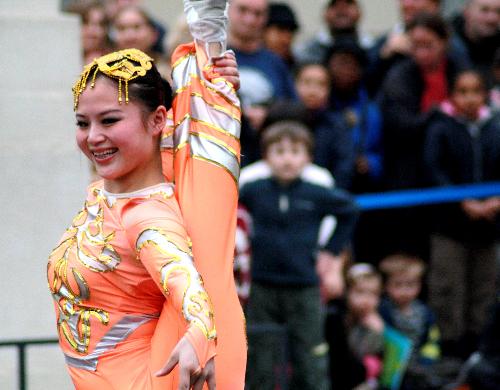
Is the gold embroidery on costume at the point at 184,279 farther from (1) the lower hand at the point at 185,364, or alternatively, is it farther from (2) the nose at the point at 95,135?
(2) the nose at the point at 95,135

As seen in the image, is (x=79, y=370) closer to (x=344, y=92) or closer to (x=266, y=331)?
(x=266, y=331)

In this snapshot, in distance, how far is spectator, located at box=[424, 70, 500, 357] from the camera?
757cm

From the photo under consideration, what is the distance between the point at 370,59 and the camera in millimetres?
8320

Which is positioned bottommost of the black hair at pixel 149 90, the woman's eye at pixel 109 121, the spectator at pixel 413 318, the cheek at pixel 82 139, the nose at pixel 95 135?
the spectator at pixel 413 318

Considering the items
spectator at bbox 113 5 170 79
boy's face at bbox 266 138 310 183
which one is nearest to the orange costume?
boy's face at bbox 266 138 310 183

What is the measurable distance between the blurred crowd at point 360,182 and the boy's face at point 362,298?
1 centimetres

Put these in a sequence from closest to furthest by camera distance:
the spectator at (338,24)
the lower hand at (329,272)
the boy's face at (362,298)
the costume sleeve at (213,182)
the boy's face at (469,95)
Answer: the costume sleeve at (213,182)
the lower hand at (329,272)
the boy's face at (362,298)
the boy's face at (469,95)
the spectator at (338,24)

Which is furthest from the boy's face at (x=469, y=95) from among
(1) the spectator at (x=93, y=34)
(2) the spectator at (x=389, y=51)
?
(1) the spectator at (x=93, y=34)

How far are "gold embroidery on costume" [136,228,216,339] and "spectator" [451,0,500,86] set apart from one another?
222 inches

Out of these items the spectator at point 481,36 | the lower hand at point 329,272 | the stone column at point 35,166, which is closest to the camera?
the stone column at point 35,166

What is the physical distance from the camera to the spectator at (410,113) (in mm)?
7793

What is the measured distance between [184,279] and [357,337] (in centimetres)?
405

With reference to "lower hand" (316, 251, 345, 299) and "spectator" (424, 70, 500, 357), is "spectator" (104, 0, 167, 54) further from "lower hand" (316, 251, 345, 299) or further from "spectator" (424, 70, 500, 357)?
"lower hand" (316, 251, 345, 299)

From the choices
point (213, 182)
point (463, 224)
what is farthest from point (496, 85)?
point (213, 182)
